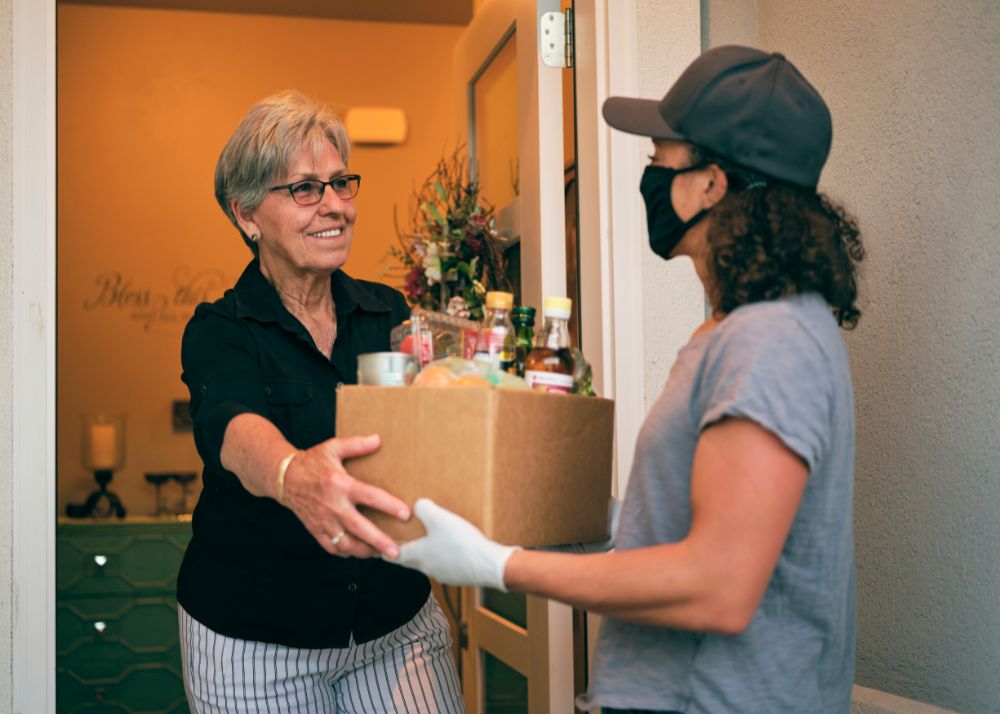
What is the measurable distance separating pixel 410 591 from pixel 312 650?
0.62ft

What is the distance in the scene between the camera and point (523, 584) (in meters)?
1.08

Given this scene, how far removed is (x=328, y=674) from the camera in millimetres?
1691

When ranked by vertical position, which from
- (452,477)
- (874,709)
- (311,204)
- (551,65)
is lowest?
(874,709)

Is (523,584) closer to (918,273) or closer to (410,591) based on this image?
(410,591)

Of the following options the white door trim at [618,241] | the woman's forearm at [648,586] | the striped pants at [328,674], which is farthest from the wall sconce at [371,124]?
the woman's forearm at [648,586]

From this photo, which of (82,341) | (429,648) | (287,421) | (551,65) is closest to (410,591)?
(429,648)

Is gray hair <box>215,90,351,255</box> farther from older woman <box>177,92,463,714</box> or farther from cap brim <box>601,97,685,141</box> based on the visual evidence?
cap brim <box>601,97,685,141</box>

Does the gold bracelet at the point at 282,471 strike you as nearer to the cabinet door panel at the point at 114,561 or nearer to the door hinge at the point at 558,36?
the door hinge at the point at 558,36

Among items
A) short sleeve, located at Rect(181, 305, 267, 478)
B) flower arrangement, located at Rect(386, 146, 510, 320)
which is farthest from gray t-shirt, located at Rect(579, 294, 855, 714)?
flower arrangement, located at Rect(386, 146, 510, 320)

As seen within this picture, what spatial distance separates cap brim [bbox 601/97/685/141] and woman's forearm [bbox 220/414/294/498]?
0.58 meters

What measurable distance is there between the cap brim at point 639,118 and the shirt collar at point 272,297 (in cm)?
64

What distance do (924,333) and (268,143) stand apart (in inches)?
41.8

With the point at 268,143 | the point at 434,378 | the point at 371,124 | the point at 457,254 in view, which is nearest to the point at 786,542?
the point at 434,378

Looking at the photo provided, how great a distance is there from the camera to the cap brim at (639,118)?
4.02ft
